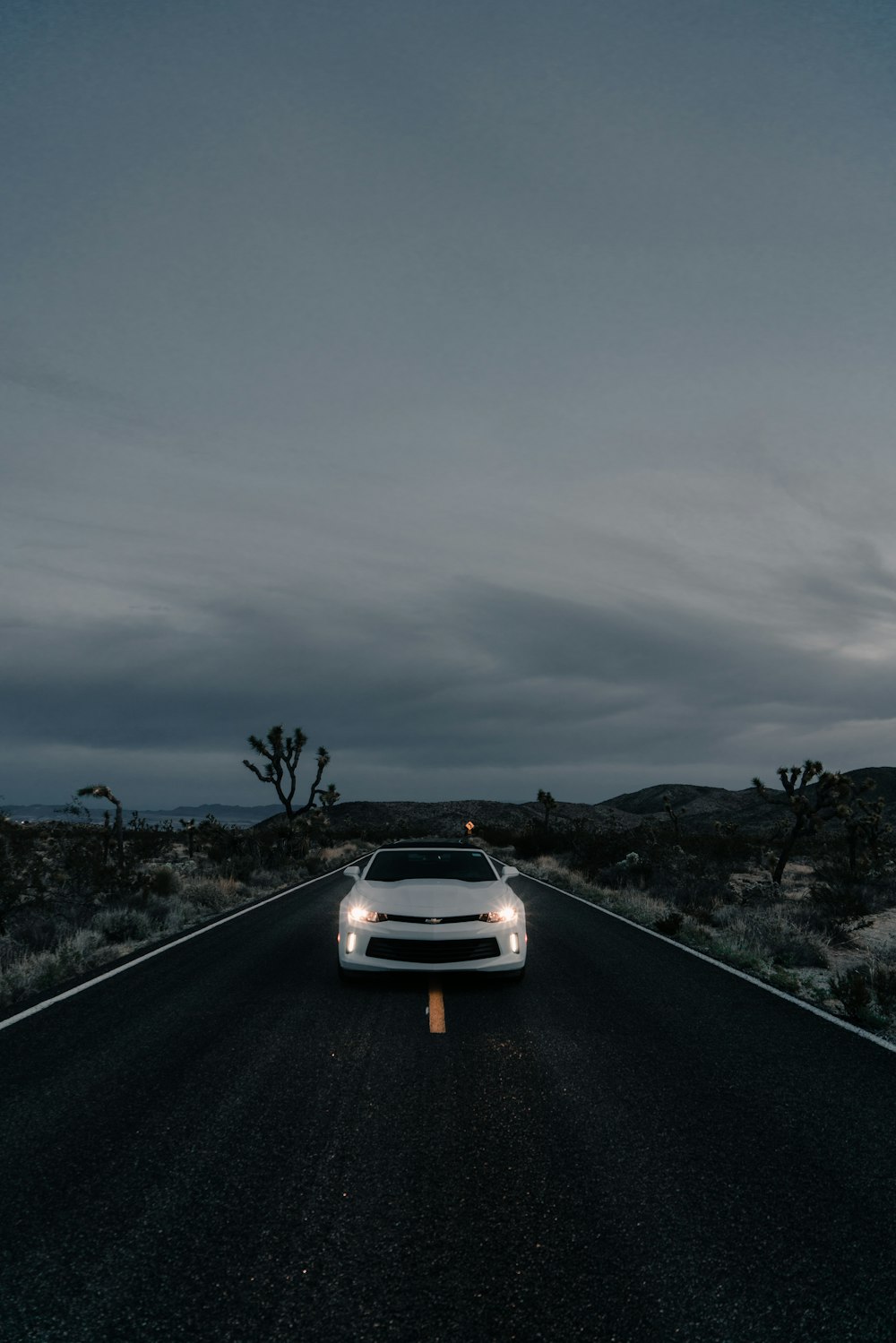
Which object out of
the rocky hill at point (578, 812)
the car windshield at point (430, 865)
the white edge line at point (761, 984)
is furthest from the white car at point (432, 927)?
the rocky hill at point (578, 812)

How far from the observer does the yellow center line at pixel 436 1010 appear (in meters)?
6.79

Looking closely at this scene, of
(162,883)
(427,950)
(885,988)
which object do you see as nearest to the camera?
(427,950)

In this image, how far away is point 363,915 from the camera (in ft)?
26.3

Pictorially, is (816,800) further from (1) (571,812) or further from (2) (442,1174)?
(1) (571,812)

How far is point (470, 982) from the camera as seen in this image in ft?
28.0

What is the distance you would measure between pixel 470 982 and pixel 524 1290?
5497 millimetres

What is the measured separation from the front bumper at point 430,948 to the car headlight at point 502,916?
8cm

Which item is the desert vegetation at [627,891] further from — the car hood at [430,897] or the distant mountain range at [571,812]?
the distant mountain range at [571,812]

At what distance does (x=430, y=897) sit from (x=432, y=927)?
1.50ft

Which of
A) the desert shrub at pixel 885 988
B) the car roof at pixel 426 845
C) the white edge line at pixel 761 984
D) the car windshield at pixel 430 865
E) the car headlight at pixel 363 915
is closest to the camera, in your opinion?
the white edge line at pixel 761 984

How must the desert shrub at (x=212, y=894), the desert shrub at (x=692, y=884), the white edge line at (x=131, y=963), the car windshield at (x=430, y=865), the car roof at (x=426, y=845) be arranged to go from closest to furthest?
1. the white edge line at (x=131, y=963)
2. the car windshield at (x=430, y=865)
3. the car roof at (x=426, y=845)
4. the desert shrub at (x=212, y=894)
5. the desert shrub at (x=692, y=884)

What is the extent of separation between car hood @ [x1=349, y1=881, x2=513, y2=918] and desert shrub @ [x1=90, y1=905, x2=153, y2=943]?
6106 mm

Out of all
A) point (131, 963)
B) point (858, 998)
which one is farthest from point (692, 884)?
point (131, 963)

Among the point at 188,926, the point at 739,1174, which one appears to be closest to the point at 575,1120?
the point at 739,1174
